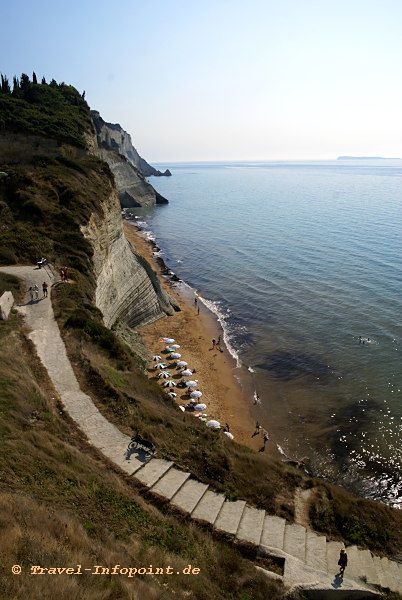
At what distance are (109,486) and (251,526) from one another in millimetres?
4820

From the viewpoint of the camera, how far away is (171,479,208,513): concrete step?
43.9ft

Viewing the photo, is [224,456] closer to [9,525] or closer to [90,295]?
[9,525]

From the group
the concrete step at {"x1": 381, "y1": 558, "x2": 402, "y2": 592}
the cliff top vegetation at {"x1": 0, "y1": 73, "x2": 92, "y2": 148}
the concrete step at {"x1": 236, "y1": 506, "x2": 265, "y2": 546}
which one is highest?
the cliff top vegetation at {"x1": 0, "y1": 73, "x2": 92, "y2": 148}

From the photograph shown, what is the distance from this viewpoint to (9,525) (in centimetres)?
875

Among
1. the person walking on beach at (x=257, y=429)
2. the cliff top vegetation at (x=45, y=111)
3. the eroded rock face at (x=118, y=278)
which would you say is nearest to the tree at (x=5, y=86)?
the cliff top vegetation at (x=45, y=111)

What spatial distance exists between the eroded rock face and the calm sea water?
892cm

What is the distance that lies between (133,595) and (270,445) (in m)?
20.3

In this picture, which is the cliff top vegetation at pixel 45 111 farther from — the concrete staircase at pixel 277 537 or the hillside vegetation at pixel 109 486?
the concrete staircase at pixel 277 537

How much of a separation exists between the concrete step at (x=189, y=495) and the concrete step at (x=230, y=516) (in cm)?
86

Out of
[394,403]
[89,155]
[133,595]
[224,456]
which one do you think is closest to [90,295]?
[224,456]

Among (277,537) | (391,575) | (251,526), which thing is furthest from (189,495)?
(391,575)

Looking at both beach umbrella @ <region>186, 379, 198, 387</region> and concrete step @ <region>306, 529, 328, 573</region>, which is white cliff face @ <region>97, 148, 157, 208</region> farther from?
concrete step @ <region>306, 529, 328, 573</region>

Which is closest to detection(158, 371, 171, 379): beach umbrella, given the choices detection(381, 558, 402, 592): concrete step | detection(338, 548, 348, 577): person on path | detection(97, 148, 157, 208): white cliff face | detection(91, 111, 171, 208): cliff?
detection(381, 558, 402, 592): concrete step

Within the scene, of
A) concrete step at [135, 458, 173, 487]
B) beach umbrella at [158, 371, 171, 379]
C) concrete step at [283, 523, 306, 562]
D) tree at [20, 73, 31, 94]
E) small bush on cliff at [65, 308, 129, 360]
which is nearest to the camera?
concrete step at [283, 523, 306, 562]
